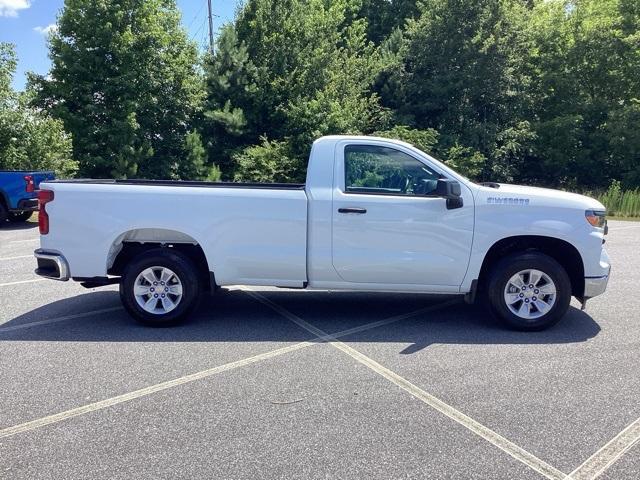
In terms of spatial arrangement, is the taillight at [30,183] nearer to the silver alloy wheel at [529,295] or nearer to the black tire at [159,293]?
the black tire at [159,293]

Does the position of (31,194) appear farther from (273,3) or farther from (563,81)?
(563,81)

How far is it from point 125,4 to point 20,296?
66.2 feet

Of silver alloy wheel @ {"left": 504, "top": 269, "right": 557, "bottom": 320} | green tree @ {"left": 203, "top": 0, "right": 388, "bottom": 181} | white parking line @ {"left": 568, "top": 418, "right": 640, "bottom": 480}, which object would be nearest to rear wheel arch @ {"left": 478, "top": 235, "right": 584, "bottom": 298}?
silver alloy wheel @ {"left": 504, "top": 269, "right": 557, "bottom": 320}

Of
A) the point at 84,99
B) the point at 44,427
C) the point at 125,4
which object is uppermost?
the point at 125,4

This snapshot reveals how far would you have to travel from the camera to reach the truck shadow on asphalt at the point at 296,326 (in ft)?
18.9

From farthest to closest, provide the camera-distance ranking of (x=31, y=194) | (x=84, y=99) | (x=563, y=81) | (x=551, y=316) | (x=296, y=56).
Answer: (x=563, y=81), (x=296, y=56), (x=84, y=99), (x=31, y=194), (x=551, y=316)

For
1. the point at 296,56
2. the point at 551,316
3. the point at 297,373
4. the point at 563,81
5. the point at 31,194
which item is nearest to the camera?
the point at 297,373

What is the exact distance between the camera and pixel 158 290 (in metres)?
6.10

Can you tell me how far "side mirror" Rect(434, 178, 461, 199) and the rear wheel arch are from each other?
2.31 feet

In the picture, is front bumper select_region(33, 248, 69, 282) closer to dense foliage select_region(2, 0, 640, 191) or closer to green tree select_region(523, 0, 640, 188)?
dense foliage select_region(2, 0, 640, 191)

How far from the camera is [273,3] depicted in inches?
1051

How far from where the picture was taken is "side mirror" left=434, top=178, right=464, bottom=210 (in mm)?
5754

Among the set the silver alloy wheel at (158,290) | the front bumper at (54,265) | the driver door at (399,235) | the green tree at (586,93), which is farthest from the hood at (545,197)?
the green tree at (586,93)

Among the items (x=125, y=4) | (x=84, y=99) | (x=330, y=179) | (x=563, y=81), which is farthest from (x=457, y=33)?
(x=330, y=179)
